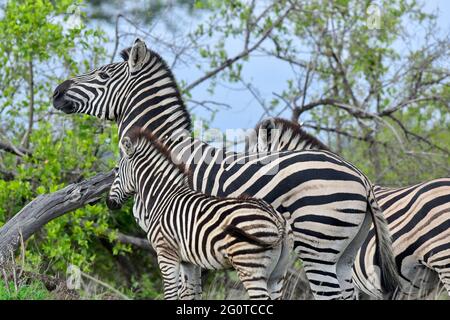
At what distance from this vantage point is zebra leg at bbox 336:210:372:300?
6973 millimetres

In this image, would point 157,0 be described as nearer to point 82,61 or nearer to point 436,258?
point 82,61

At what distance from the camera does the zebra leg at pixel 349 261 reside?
6973 mm

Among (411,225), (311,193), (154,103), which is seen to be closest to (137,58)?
(154,103)

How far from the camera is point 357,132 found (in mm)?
15852

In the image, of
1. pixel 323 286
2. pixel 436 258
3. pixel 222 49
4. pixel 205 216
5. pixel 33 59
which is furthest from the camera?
pixel 222 49

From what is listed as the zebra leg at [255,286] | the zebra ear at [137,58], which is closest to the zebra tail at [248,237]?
the zebra leg at [255,286]

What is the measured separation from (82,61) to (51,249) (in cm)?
395

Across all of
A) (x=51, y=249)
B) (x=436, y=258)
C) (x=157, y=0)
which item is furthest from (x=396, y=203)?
(x=157, y=0)

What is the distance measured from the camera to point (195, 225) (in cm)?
616

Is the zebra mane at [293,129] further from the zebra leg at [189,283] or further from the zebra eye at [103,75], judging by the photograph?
the zebra eye at [103,75]

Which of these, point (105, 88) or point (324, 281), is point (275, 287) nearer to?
point (324, 281)

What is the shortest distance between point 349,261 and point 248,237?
180cm

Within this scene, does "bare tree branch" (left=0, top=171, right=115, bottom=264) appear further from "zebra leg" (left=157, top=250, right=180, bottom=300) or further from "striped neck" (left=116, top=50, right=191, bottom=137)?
"zebra leg" (left=157, top=250, right=180, bottom=300)

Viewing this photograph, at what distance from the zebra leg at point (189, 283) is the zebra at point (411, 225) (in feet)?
5.96
